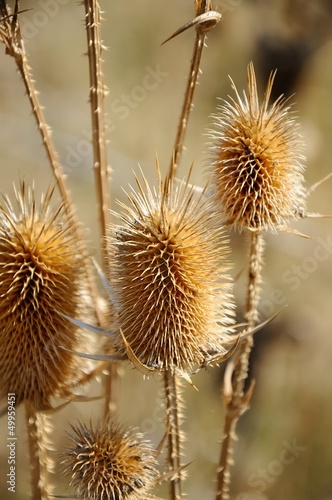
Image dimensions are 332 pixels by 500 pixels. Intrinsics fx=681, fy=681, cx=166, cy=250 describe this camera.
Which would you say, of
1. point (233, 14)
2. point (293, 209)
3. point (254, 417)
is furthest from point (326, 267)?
point (293, 209)

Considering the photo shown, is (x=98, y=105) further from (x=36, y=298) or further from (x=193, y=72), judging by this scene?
(x=36, y=298)

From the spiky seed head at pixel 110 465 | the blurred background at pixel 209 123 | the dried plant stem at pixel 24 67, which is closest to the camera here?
the spiky seed head at pixel 110 465

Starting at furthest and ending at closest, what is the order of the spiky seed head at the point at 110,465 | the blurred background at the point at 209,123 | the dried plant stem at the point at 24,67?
the blurred background at the point at 209,123 < the dried plant stem at the point at 24,67 < the spiky seed head at the point at 110,465

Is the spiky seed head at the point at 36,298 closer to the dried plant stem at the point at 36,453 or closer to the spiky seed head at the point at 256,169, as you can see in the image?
the dried plant stem at the point at 36,453

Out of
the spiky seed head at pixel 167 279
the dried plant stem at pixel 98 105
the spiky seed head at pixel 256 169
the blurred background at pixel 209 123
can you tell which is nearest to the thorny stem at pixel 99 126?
the dried plant stem at pixel 98 105

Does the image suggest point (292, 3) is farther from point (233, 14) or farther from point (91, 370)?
point (91, 370)

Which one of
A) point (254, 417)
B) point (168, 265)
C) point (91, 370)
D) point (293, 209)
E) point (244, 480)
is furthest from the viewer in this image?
point (254, 417)
